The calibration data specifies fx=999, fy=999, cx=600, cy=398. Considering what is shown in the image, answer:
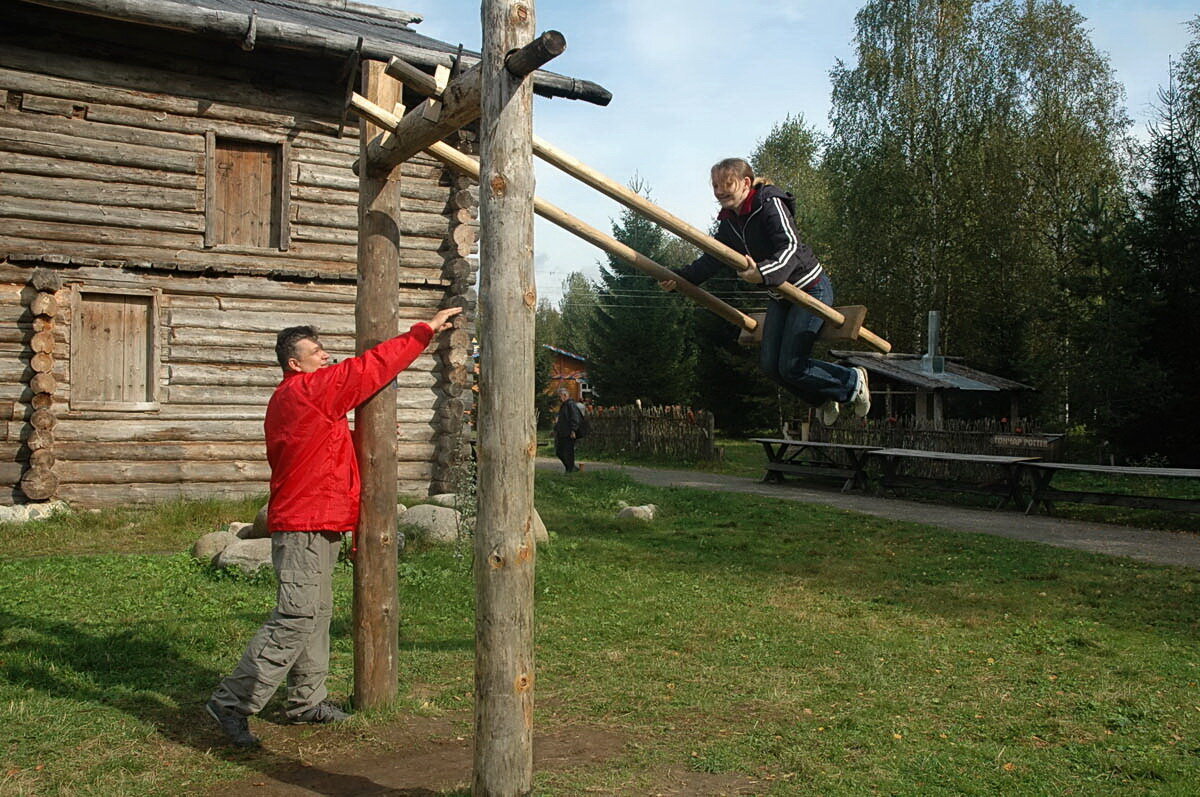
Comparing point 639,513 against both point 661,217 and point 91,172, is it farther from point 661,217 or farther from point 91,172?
point 661,217

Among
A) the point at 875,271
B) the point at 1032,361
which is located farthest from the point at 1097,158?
the point at 1032,361

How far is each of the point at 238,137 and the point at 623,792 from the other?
38.1ft

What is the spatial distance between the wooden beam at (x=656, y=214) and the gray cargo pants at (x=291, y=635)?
245 centimetres

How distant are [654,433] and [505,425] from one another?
2506 cm

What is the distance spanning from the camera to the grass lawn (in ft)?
16.6

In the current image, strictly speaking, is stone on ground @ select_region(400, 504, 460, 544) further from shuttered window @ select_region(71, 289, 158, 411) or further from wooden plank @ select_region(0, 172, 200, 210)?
wooden plank @ select_region(0, 172, 200, 210)

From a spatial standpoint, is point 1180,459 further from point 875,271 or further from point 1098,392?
point 875,271

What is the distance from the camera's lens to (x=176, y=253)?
13.4 metres

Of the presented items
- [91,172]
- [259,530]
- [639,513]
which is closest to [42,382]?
[91,172]

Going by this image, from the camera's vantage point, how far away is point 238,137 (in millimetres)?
13672

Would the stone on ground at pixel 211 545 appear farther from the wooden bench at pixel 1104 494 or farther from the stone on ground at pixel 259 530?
the wooden bench at pixel 1104 494

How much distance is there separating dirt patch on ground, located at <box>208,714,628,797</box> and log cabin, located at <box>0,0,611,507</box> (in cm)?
874

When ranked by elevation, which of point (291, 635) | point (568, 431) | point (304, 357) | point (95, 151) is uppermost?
point (95, 151)

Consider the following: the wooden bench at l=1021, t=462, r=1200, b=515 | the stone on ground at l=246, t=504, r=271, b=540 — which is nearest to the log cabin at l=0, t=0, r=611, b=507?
the stone on ground at l=246, t=504, r=271, b=540
